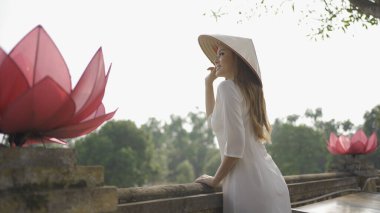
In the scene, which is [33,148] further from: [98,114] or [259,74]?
[259,74]

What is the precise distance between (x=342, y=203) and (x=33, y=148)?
558 cm

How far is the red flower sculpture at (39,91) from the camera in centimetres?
154

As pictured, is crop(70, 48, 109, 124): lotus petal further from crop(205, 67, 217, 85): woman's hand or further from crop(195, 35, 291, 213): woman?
crop(205, 67, 217, 85): woman's hand

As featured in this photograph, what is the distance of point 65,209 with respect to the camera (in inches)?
63.7

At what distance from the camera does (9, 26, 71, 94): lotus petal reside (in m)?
1.57

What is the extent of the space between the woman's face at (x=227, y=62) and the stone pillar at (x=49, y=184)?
139 cm

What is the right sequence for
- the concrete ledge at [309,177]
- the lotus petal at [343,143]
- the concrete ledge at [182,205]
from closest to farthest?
the concrete ledge at [182,205]
the concrete ledge at [309,177]
the lotus petal at [343,143]

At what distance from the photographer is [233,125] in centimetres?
254

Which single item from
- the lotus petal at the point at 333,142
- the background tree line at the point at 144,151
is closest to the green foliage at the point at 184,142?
the background tree line at the point at 144,151

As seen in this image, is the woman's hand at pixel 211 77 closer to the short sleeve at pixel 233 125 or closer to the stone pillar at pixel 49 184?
the short sleeve at pixel 233 125

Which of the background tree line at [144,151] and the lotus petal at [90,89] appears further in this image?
the background tree line at [144,151]

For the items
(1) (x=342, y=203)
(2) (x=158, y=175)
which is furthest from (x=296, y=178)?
(2) (x=158, y=175)

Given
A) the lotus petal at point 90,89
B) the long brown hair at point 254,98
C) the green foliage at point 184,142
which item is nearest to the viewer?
the lotus petal at point 90,89

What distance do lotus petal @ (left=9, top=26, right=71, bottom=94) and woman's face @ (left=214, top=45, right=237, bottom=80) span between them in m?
1.50
